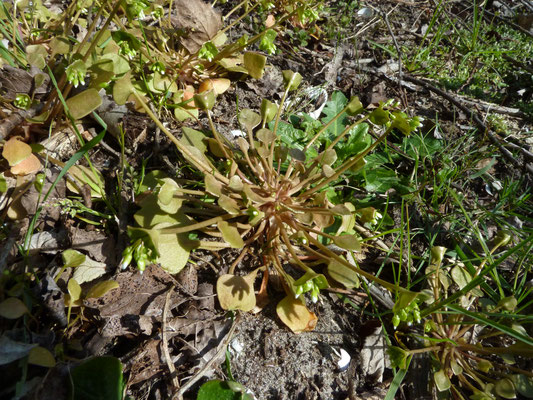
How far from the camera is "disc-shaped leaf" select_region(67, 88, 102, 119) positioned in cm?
190

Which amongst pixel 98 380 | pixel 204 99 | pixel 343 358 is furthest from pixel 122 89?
pixel 343 358

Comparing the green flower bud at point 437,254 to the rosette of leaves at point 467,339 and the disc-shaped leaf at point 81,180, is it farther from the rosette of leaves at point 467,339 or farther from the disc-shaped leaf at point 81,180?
the disc-shaped leaf at point 81,180

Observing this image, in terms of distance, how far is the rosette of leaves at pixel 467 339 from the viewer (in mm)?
1667

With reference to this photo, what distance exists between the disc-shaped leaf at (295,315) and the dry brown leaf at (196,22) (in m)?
1.70

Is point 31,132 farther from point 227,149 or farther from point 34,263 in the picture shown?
point 227,149

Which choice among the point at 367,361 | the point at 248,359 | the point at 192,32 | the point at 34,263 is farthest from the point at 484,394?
the point at 192,32

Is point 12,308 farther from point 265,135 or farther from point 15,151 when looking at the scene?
point 265,135

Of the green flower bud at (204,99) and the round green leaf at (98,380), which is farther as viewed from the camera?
the green flower bud at (204,99)

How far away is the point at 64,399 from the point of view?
4.90ft

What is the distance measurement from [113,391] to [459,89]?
9.81 feet

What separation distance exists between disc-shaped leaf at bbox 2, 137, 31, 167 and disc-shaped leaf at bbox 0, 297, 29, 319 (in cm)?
67

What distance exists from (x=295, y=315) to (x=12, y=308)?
3.74 feet

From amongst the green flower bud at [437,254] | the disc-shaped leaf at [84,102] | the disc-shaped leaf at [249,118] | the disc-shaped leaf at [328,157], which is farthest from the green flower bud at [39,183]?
the green flower bud at [437,254]

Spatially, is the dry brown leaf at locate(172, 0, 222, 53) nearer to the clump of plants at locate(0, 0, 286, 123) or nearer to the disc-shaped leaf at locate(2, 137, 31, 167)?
the clump of plants at locate(0, 0, 286, 123)
